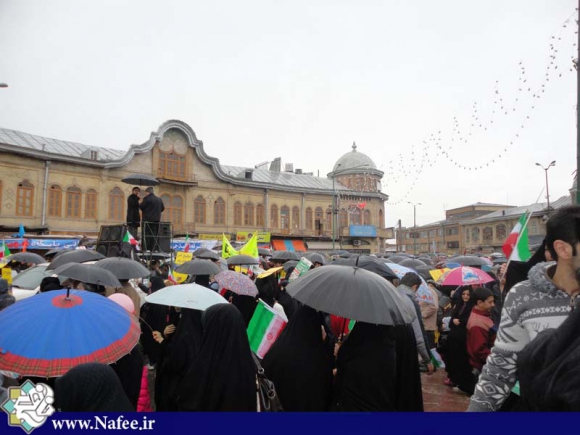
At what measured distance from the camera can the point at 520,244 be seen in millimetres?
4324

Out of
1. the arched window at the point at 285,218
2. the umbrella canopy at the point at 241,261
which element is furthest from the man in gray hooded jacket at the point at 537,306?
the arched window at the point at 285,218

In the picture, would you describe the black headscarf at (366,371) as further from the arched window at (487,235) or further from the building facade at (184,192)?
the arched window at (487,235)

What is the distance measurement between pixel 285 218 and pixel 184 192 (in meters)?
10.0

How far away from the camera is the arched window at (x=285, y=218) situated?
122ft

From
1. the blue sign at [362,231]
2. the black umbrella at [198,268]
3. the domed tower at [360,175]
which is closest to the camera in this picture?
the black umbrella at [198,268]

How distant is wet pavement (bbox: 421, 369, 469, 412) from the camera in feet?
18.5

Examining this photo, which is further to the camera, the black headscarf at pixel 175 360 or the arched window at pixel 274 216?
the arched window at pixel 274 216

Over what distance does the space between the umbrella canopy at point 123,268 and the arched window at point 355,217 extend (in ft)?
114

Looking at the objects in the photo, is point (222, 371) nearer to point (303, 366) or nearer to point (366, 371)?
point (303, 366)

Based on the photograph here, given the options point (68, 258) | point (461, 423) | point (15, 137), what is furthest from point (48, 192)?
Answer: point (461, 423)

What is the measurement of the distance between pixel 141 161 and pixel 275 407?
28.6m

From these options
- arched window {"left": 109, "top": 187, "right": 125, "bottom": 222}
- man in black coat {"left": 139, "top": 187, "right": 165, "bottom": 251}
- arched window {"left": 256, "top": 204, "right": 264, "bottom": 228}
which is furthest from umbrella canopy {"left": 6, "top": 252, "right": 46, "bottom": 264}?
arched window {"left": 256, "top": 204, "right": 264, "bottom": 228}

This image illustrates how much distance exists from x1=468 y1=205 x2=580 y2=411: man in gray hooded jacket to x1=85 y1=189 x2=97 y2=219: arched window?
94.2 feet

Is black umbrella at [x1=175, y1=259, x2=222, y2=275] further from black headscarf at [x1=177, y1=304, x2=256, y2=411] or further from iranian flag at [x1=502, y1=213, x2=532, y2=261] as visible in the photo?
iranian flag at [x1=502, y1=213, x2=532, y2=261]
